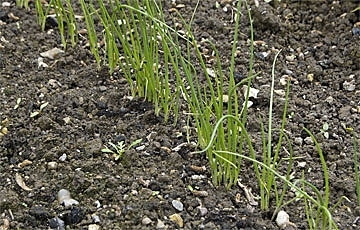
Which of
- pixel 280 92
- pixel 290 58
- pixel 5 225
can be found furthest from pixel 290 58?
pixel 5 225

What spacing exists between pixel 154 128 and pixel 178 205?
348 mm

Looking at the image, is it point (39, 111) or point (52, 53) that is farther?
point (52, 53)

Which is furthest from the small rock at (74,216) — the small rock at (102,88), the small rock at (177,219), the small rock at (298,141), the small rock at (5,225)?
the small rock at (298,141)

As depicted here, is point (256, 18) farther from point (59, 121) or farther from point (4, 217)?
point (4, 217)

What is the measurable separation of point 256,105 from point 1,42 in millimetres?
1021

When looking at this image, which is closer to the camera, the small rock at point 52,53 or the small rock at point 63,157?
the small rock at point 63,157

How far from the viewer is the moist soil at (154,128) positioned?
1.76 m

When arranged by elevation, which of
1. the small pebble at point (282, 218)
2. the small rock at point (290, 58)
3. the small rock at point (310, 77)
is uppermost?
the small rock at point (290, 58)

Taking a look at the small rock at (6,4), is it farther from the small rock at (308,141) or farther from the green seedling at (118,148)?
the small rock at (308,141)

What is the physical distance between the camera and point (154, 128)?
79.8 inches

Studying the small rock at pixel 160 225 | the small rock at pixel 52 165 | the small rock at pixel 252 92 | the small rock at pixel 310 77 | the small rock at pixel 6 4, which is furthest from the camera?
the small rock at pixel 6 4

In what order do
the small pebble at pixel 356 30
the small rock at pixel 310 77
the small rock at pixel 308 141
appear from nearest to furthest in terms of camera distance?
the small rock at pixel 308 141 < the small rock at pixel 310 77 < the small pebble at pixel 356 30

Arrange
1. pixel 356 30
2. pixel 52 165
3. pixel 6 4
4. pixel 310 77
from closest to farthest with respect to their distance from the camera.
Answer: pixel 52 165 < pixel 310 77 < pixel 356 30 < pixel 6 4

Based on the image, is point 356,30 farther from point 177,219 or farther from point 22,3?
point 22,3
